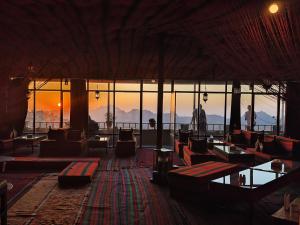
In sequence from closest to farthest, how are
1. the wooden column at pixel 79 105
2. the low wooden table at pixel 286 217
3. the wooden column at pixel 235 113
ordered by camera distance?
the low wooden table at pixel 286 217
the wooden column at pixel 235 113
the wooden column at pixel 79 105

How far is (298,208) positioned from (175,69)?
26.1 feet

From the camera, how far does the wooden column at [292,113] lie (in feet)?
44.9

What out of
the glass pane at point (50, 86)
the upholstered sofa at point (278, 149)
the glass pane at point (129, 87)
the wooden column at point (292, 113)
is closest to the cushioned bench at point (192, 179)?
the upholstered sofa at point (278, 149)

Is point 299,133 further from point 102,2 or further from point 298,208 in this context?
point 102,2

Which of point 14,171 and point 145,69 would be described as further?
point 145,69

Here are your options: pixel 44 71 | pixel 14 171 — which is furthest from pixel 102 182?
pixel 44 71

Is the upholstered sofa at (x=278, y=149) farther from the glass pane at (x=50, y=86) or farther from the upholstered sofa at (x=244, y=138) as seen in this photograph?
the glass pane at (x=50, y=86)

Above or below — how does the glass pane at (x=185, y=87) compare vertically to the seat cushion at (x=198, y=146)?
above

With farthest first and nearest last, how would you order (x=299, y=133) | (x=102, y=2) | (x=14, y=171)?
1. (x=299, y=133)
2. (x=14, y=171)
3. (x=102, y=2)

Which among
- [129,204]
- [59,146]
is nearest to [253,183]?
[129,204]

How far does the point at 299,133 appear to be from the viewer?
546 inches

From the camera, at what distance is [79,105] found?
543 inches

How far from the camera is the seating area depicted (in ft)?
15.7

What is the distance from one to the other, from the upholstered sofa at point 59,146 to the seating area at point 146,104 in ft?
0.11
